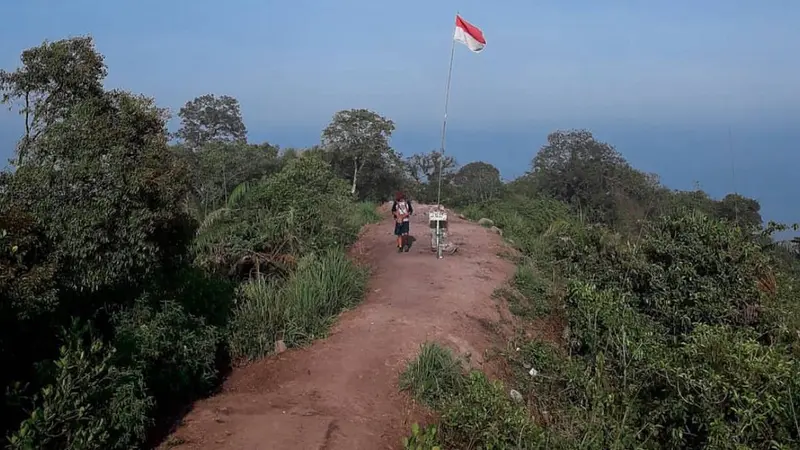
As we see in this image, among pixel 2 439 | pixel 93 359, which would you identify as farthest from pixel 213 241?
pixel 2 439

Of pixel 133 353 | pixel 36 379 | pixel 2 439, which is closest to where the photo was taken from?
pixel 2 439

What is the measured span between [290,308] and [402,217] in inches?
180

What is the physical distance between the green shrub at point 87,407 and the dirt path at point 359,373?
63cm

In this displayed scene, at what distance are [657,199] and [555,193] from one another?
13.9ft

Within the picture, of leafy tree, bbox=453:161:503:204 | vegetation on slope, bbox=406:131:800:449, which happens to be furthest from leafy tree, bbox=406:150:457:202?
vegetation on slope, bbox=406:131:800:449

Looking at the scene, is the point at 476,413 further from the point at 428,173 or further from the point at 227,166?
the point at 428,173

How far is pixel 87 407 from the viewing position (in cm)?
516

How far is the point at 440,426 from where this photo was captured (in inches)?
258

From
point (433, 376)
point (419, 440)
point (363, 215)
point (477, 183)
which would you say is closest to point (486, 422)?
point (419, 440)

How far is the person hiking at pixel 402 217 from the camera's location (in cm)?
1293

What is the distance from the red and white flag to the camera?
13.5 m

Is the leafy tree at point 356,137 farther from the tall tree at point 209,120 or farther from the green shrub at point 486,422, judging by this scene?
the green shrub at point 486,422

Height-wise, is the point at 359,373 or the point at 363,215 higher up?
the point at 363,215

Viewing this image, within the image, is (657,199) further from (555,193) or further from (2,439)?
(2,439)
